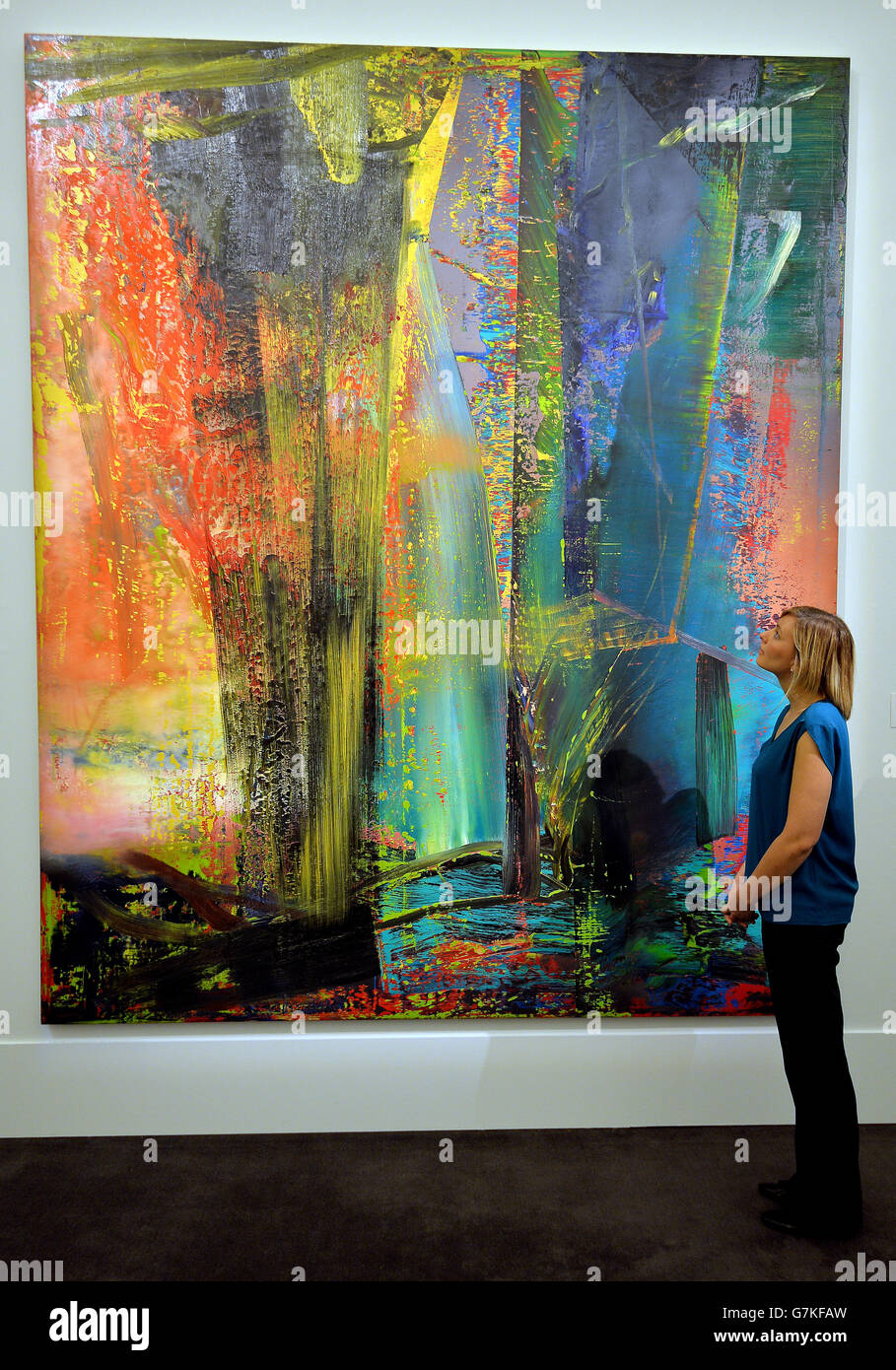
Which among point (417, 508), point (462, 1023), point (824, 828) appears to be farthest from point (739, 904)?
point (417, 508)

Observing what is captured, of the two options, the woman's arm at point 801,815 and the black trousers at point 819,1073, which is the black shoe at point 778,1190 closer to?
the black trousers at point 819,1073

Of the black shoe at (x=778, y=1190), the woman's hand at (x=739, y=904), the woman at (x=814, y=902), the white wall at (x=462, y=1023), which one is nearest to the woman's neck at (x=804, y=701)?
the woman at (x=814, y=902)

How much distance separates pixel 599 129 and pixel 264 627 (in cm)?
175

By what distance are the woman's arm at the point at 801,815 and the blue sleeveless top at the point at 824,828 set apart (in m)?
0.02

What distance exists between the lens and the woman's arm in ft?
6.54

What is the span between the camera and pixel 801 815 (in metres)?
2.00

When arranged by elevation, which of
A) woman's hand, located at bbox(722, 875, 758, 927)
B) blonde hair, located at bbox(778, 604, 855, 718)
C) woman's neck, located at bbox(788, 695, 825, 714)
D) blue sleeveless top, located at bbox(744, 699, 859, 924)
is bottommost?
woman's hand, located at bbox(722, 875, 758, 927)

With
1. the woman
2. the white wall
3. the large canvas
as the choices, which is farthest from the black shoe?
the large canvas

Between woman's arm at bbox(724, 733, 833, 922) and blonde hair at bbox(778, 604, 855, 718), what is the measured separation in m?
0.14

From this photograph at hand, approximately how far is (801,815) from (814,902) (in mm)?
218

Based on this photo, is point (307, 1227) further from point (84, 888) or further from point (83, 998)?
point (84, 888)

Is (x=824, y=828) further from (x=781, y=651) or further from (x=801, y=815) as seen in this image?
(x=781, y=651)

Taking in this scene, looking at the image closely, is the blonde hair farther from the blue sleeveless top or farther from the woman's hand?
the woman's hand

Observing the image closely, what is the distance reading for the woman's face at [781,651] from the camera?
2129mm
